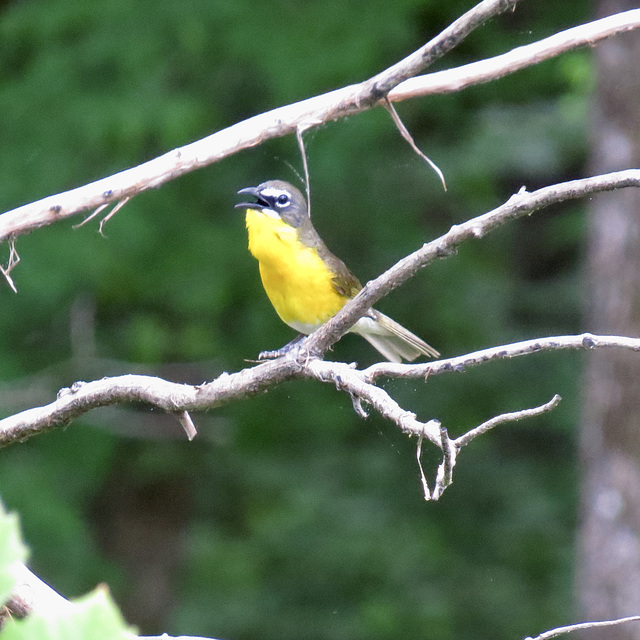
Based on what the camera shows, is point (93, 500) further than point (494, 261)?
No

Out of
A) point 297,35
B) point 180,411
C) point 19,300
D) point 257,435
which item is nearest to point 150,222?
point 19,300

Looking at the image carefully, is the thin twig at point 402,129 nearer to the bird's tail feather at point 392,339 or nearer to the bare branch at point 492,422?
the bare branch at point 492,422

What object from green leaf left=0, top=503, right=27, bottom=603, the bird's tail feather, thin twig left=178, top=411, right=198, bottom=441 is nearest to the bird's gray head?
the bird's tail feather

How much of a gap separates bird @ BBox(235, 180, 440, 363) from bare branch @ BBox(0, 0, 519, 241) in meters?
2.47

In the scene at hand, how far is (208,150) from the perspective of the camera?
252cm

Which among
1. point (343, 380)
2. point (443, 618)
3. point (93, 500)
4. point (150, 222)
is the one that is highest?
point (150, 222)

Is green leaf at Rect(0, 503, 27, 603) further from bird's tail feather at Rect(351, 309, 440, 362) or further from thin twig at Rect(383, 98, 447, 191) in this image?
bird's tail feather at Rect(351, 309, 440, 362)

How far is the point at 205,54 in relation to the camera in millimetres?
8609

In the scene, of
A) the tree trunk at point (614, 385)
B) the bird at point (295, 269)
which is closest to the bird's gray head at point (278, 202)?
the bird at point (295, 269)

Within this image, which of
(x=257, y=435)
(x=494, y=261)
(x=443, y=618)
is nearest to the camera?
(x=443, y=618)

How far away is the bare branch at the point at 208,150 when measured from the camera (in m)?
2.44

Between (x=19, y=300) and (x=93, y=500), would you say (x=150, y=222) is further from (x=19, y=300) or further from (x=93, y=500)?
(x=93, y=500)

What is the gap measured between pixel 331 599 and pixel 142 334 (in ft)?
9.77

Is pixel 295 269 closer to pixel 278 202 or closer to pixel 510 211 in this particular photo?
pixel 278 202
